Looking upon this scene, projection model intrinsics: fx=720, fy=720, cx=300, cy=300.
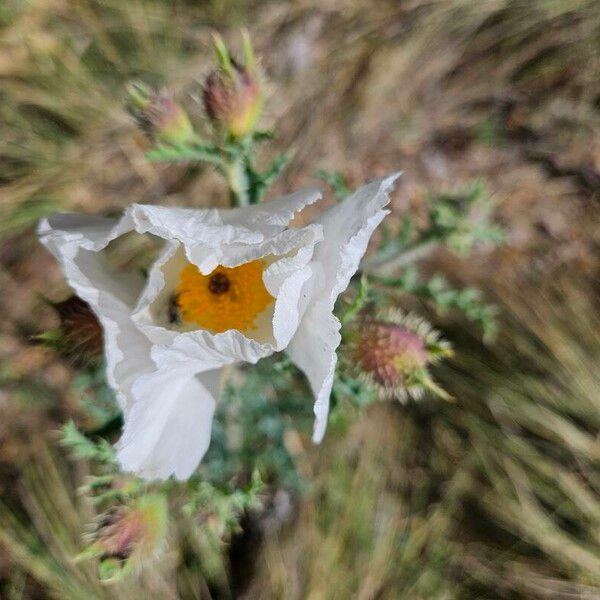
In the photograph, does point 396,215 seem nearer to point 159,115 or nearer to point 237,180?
point 237,180

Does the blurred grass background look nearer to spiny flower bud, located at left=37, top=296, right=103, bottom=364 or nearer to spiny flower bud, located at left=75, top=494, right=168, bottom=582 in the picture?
spiny flower bud, located at left=75, top=494, right=168, bottom=582

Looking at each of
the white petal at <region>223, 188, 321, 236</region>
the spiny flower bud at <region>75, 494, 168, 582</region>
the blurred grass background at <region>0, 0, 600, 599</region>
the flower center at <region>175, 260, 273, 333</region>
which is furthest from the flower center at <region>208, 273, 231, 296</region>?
the blurred grass background at <region>0, 0, 600, 599</region>

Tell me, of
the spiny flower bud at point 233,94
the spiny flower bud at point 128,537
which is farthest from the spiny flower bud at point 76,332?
the spiny flower bud at point 233,94

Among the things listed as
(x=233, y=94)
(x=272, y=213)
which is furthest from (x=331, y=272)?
(x=233, y=94)

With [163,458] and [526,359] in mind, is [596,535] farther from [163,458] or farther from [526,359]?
[163,458]

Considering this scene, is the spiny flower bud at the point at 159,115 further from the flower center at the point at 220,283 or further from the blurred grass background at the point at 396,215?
the blurred grass background at the point at 396,215

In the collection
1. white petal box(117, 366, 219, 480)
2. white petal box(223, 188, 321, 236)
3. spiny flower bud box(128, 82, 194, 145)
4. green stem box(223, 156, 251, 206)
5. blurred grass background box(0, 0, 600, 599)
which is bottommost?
blurred grass background box(0, 0, 600, 599)
